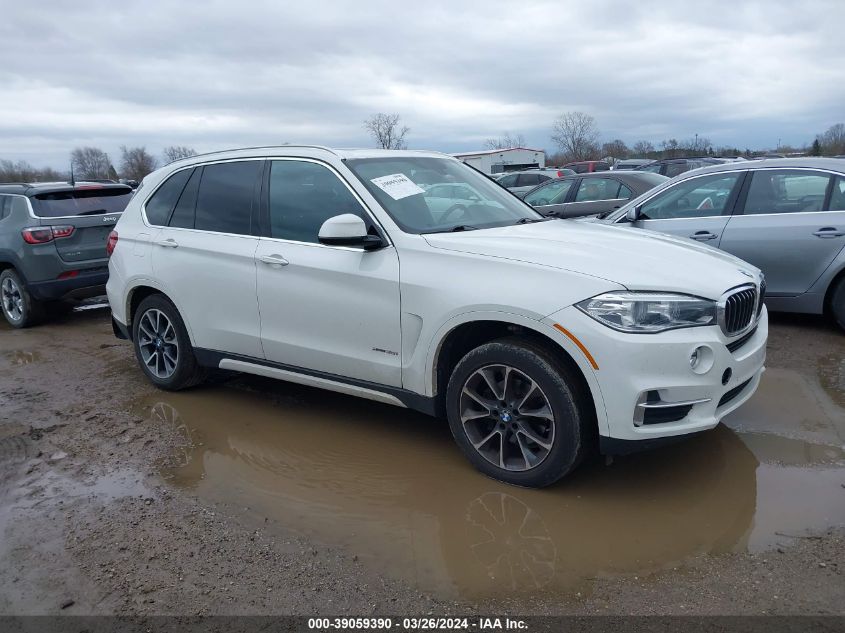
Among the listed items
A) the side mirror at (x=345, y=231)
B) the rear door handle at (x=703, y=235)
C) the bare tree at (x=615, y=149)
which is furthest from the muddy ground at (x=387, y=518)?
the bare tree at (x=615, y=149)

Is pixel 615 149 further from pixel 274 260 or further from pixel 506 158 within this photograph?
pixel 274 260

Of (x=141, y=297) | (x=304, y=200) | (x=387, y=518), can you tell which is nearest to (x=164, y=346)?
(x=141, y=297)

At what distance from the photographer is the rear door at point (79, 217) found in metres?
8.49

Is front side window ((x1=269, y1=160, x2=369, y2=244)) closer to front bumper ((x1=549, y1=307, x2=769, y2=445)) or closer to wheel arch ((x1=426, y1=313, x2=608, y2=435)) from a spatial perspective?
wheel arch ((x1=426, y1=313, x2=608, y2=435))

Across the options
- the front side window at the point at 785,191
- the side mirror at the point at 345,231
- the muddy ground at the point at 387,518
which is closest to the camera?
the muddy ground at the point at 387,518

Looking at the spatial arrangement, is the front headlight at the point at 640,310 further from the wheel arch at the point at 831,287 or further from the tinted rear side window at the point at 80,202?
the tinted rear side window at the point at 80,202

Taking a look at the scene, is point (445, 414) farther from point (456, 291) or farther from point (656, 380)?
point (656, 380)

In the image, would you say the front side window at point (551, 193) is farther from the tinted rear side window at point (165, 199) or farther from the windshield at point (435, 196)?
the tinted rear side window at point (165, 199)

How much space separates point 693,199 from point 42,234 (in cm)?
731

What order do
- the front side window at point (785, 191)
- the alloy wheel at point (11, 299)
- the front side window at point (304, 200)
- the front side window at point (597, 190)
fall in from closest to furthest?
the front side window at point (304, 200) < the front side window at point (785, 191) < the alloy wheel at point (11, 299) < the front side window at point (597, 190)

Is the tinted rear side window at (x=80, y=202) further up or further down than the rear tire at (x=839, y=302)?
further up

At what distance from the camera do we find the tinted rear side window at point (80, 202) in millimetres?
8641

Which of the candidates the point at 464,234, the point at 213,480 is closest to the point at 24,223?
the point at 213,480

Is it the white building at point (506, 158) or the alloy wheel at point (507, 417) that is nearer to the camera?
the alloy wheel at point (507, 417)
